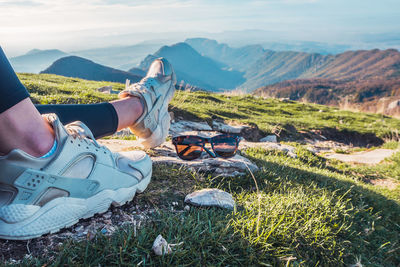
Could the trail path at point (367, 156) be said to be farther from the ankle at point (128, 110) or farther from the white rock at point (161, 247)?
the white rock at point (161, 247)

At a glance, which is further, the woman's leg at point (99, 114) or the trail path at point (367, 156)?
the trail path at point (367, 156)

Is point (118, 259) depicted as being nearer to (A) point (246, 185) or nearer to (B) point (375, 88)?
(A) point (246, 185)

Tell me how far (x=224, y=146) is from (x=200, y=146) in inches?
13.0

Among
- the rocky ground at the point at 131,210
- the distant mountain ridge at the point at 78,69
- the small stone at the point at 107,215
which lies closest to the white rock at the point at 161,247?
the rocky ground at the point at 131,210

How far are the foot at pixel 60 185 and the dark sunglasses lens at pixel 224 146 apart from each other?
154cm

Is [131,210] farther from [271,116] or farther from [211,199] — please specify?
[271,116]

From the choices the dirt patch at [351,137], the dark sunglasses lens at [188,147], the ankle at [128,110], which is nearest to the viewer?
the ankle at [128,110]

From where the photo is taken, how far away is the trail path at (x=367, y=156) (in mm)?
6592

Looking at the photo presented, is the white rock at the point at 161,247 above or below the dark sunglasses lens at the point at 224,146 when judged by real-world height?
above

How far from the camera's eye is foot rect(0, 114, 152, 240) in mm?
1599

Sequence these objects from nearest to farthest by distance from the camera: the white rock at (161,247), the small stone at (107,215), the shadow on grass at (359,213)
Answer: the white rock at (161,247) → the small stone at (107,215) → the shadow on grass at (359,213)

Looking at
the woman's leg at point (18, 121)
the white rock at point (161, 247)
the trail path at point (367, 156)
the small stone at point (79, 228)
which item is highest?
the woman's leg at point (18, 121)

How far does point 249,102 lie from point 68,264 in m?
15.1

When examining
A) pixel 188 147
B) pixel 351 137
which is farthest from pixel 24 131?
Result: pixel 351 137
